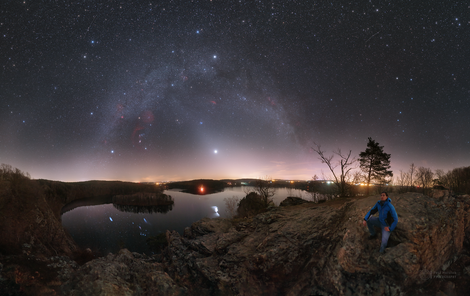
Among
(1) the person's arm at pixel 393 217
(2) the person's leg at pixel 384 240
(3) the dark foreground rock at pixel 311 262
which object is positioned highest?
(1) the person's arm at pixel 393 217

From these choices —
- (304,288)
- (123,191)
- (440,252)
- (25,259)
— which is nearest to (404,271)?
(440,252)

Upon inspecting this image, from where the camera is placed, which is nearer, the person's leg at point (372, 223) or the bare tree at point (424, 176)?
the person's leg at point (372, 223)

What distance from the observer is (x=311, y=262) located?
920cm

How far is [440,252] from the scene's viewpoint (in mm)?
7664

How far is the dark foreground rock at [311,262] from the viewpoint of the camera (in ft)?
23.4

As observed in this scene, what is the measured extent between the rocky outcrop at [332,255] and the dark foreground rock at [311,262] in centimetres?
4

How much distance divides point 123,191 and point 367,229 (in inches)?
Result: 5546

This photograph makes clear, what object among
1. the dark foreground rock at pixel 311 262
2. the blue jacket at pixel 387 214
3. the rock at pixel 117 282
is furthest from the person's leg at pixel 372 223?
the rock at pixel 117 282

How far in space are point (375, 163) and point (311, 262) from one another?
1425 inches

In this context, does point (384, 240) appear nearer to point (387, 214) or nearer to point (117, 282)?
point (387, 214)

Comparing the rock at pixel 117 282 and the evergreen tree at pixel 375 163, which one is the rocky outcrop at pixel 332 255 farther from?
the evergreen tree at pixel 375 163

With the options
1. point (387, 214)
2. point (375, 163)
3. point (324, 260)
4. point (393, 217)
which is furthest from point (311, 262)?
point (375, 163)

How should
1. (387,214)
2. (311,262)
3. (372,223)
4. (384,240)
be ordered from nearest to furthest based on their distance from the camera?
(384,240), (387,214), (372,223), (311,262)

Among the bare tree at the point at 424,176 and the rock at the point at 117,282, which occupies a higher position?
the bare tree at the point at 424,176
